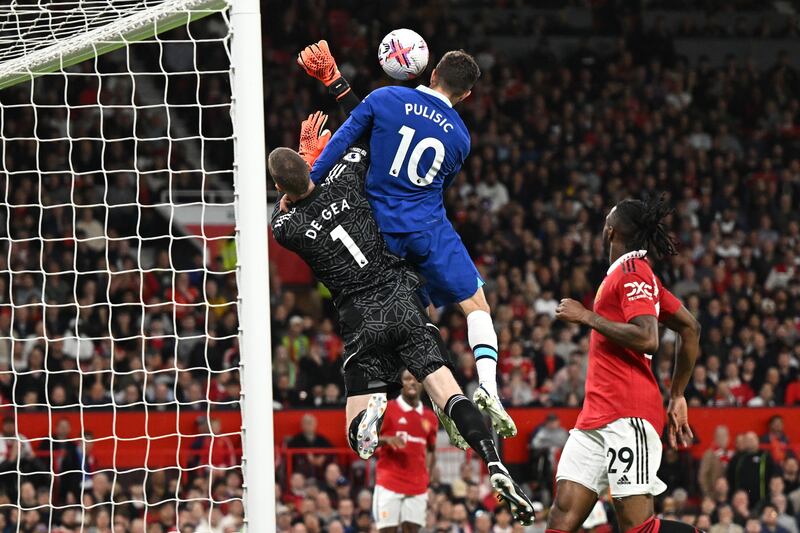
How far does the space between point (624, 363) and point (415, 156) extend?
1755 mm

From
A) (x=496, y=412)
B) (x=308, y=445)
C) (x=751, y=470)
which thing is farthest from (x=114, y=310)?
(x=496, y=412)

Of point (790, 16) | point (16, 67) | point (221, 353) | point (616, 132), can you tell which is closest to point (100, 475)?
point (221, 353)

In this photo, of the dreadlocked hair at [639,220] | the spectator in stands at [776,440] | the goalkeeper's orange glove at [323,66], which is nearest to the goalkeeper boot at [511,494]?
the dreadlocked hair at [639,220]

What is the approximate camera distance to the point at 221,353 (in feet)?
46.4

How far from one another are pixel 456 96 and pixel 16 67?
8.59ft

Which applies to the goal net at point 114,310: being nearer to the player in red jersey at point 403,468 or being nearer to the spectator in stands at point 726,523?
the player in red jersey at point 403,468

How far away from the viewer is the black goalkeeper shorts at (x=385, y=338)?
250 inches

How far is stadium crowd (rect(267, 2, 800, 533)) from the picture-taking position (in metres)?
14.1

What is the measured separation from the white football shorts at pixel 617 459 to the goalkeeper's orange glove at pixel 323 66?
2.35 metres

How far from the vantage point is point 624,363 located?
23.2 ft

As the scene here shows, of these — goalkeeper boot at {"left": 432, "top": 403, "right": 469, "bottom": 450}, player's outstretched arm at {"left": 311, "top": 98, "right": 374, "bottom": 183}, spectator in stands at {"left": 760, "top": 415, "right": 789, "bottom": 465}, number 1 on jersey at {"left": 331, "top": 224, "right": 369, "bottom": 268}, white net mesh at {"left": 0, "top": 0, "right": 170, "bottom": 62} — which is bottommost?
spectator in stands at {"left": 760, "top": 415, "right": 789, "bottom": 465}

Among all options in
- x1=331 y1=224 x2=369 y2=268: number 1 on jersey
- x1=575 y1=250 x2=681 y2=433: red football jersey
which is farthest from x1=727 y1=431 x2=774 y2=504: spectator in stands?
x1=331 y1=224 x2=369 y2=268: number 1 on jersey

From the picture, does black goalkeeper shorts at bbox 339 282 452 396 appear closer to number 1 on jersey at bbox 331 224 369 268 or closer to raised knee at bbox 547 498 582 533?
number 1 on jersey at bbox 331 224 369 268

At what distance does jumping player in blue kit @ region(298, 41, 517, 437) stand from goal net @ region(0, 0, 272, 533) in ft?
6.49
